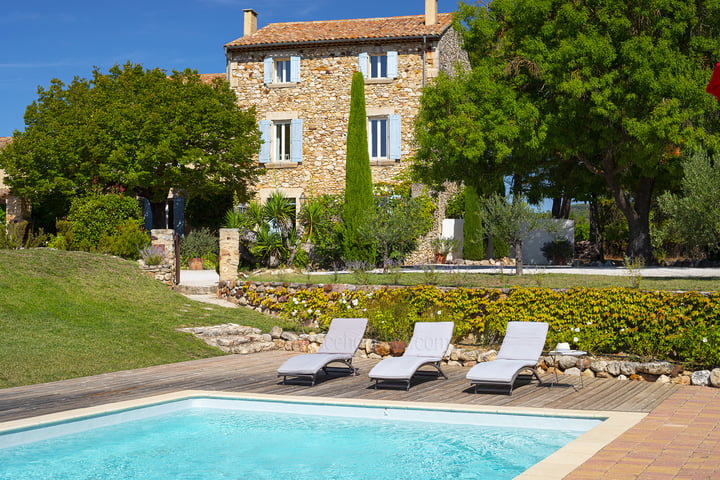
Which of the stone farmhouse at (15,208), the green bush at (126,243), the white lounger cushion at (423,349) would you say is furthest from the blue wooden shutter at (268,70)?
the white lounger cushion at (423,349)

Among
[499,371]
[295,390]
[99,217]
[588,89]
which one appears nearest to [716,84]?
[499,371]

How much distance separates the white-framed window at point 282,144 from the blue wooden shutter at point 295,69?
175 centimetres

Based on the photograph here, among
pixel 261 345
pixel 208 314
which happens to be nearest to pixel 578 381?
pixel 261 345

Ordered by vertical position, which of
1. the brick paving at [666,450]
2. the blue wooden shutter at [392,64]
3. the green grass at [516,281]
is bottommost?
the brick paving at [666,450]

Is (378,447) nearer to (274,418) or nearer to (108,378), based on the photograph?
(274,418)

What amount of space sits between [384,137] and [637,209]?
31.1 feet

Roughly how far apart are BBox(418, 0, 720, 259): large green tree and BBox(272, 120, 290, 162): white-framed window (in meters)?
7.35

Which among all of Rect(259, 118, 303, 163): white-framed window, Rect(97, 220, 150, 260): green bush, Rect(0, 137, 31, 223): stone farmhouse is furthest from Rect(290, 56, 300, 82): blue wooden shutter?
Rect(0, 137, 31, 223): stone farmhouse

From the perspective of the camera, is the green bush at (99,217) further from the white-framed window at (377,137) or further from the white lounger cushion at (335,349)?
the white lounger cushion at (335,349)

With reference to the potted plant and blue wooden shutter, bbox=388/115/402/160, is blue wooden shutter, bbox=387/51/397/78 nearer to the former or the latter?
blue wooden shutter, bbox=388/115/402/160

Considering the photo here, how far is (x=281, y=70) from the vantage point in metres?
28.6

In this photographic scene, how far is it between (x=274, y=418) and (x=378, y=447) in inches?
63.8

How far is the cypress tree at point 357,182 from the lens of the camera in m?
24.1

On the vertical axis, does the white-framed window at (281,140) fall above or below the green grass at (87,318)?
above
